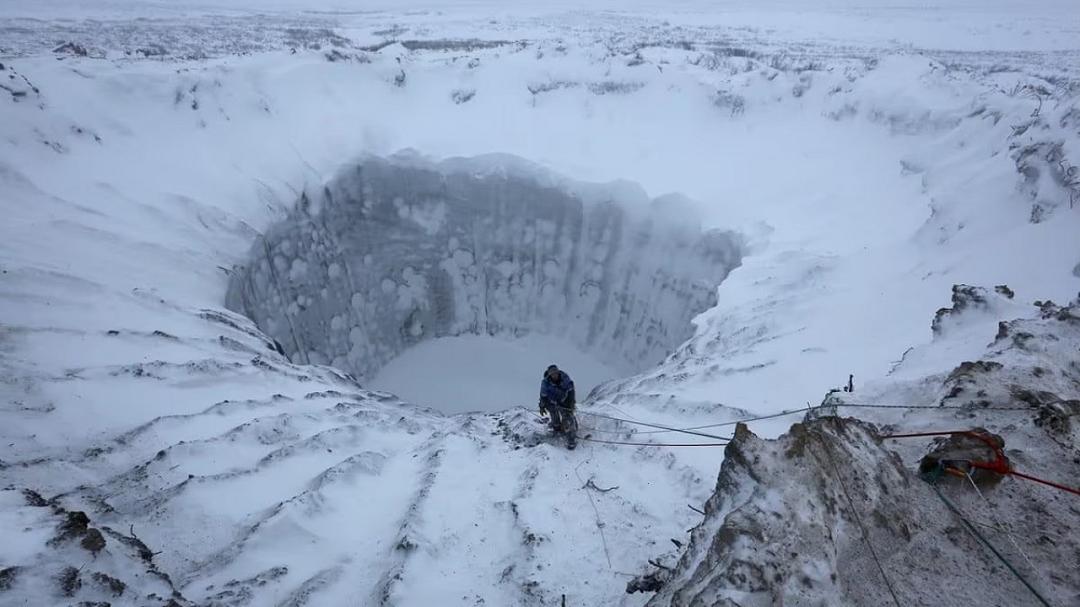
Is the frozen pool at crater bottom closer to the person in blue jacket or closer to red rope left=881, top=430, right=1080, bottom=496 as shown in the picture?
the person in blue jacket

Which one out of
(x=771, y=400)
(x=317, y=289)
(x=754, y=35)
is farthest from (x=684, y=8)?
(x=771, y=400)

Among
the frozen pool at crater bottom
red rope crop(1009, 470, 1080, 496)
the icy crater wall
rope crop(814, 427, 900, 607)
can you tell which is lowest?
the frozen pool at crater bottom

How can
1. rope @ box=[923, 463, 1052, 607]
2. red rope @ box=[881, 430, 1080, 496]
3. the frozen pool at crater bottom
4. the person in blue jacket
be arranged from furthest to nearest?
the frozen pool at crater bottom < the person in blue jacket < red rope @ box=[881, 430, 1080, 496] < rope @ box=[923, 463, 1052, 607]

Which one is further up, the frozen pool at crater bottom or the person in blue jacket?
the person in blue jacket

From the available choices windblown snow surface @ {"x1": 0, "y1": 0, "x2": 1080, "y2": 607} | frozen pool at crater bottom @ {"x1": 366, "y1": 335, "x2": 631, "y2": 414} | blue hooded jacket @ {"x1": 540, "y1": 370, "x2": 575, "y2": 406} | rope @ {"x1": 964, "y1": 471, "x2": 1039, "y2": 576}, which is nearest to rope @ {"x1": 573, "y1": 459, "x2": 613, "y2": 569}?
windblown snow surface @ {"x1": 0, "y1": 0, "x2": 1080, "y2": 607}

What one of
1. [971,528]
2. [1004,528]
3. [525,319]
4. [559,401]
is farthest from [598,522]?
[525,319]

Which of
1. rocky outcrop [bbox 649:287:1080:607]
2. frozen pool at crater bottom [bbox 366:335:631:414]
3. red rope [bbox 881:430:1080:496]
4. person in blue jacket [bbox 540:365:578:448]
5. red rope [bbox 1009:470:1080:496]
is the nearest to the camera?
rocky outcrop [bbox 649:287:1080:607]

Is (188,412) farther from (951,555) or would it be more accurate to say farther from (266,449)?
(951,555)
